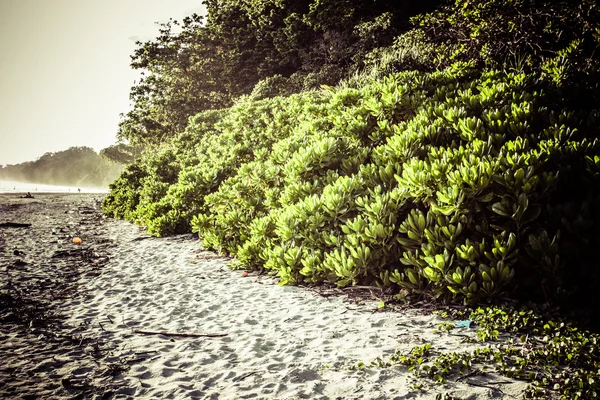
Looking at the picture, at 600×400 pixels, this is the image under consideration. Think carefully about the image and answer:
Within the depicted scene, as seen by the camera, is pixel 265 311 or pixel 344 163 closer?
pixel 265 311

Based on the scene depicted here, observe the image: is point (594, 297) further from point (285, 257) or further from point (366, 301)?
point (285, 257)

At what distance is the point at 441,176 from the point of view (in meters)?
3.64

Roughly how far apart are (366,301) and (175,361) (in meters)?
2.28

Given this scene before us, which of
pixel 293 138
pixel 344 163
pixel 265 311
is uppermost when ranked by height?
pixel 293 138

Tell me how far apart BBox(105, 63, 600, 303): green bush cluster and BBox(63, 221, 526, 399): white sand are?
586 millimetres

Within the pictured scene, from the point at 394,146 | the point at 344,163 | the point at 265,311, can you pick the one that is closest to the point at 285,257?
the point at 265,311

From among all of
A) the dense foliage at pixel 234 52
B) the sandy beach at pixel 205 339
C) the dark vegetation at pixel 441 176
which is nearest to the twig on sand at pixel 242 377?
the sandy beach at pixel 205 339

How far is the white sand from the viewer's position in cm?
238

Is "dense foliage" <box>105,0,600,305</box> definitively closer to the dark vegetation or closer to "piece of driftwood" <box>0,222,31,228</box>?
the dark vegetation

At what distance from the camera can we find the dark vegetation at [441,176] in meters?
3.20

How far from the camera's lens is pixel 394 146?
4.61m

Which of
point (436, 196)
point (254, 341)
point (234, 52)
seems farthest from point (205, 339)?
point (234, 52)

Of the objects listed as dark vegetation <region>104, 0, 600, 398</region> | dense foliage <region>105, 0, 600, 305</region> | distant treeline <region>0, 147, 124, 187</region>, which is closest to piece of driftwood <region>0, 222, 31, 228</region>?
dark vegetation <region>104, 0, 600, 398</region>

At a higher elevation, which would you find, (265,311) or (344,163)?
(344,163)
